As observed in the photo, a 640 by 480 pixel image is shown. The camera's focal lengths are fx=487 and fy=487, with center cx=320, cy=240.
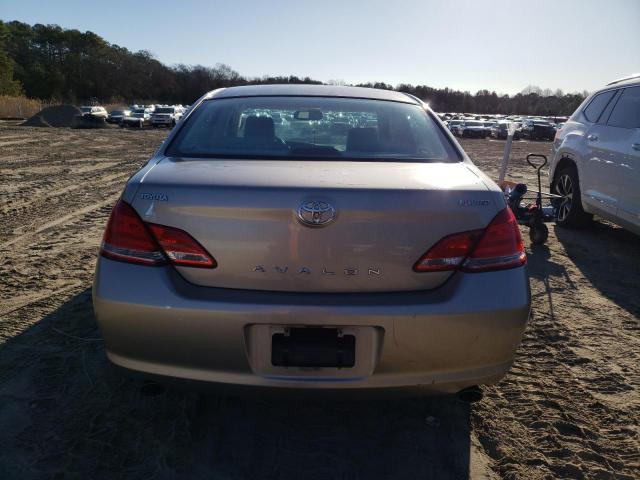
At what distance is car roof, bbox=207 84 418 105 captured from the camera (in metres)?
2.99

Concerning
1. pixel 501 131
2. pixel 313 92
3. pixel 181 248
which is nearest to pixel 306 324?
pixel 181 248

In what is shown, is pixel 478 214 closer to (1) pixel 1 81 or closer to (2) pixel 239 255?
(2) pixel 239 255

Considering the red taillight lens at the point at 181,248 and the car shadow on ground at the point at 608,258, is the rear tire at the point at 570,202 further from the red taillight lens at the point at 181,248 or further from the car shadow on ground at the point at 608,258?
the red taillight lens at the point at 181,248

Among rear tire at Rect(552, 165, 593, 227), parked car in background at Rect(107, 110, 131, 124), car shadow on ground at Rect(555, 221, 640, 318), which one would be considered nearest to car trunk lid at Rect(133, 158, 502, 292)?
car shadow on ground at Rect(555, 221, 640, 318)

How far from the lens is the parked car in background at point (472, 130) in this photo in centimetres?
3884

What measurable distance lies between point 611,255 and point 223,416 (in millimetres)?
4552

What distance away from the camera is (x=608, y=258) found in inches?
197

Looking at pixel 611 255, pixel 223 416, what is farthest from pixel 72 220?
pixel 611 255

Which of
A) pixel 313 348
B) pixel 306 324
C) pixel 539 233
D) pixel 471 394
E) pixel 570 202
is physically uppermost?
pixel 306 324

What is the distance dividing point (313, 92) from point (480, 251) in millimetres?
1669

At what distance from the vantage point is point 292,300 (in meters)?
1.75

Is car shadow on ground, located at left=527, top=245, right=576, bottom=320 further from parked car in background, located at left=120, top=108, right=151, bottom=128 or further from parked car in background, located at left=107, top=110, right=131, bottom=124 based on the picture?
parked car in background, located at left=107, top=110, right=131, bottom=124

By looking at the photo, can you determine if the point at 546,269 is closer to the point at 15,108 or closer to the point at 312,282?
the point at 312,282

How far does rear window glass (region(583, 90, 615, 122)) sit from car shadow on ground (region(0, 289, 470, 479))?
4.67m
